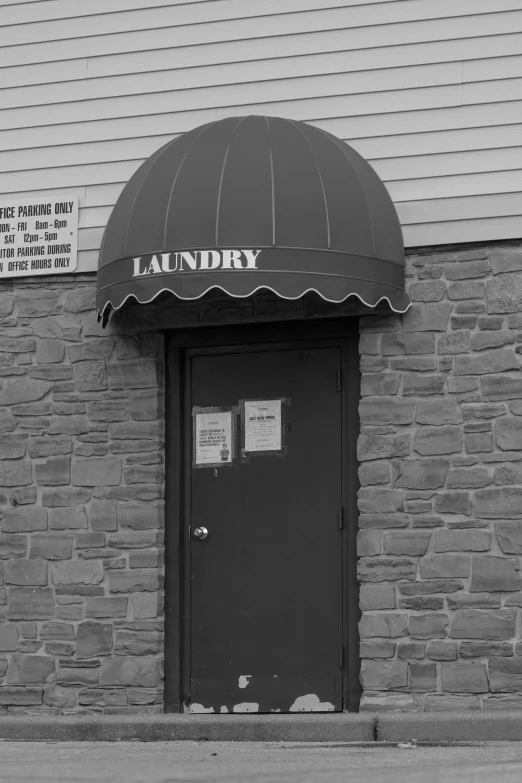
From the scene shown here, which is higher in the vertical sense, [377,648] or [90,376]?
[90,376]

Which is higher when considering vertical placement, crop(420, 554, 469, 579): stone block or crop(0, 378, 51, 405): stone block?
crop(0, 378, 51, 405): stone block

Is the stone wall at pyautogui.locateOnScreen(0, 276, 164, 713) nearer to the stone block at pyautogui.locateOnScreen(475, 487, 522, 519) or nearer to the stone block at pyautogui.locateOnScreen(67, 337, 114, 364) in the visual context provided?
the stone block at pyautogui.locateOnScreen(67, 337, 114, 364)

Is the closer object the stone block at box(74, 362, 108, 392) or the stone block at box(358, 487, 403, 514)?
the stone block at box(358, 487, 403, 514)

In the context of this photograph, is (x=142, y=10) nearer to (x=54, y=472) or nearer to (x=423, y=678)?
(x=54, y=472)

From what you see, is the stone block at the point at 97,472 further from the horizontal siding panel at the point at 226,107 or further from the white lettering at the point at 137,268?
the horizontal siding panel at the point at 226,107

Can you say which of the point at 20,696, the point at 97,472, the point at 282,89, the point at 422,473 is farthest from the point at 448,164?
the point at 20,696

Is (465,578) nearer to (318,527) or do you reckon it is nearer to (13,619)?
(318,527)

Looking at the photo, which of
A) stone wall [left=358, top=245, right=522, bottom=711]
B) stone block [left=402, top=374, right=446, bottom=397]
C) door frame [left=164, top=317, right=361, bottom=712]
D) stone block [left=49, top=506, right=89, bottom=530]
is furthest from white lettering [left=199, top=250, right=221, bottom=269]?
stone block [left=49, top=506, right=89, bottom=530]

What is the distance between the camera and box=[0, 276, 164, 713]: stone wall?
9.74 m

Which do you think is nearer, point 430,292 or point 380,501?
point 380,501

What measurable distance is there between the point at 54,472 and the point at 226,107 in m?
2.84

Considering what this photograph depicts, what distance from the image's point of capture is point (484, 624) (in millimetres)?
9094

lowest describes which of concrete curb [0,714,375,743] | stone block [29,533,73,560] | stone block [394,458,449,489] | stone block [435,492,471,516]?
concrete curb [0,714,375,743]

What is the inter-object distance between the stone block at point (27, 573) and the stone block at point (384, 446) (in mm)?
2374
